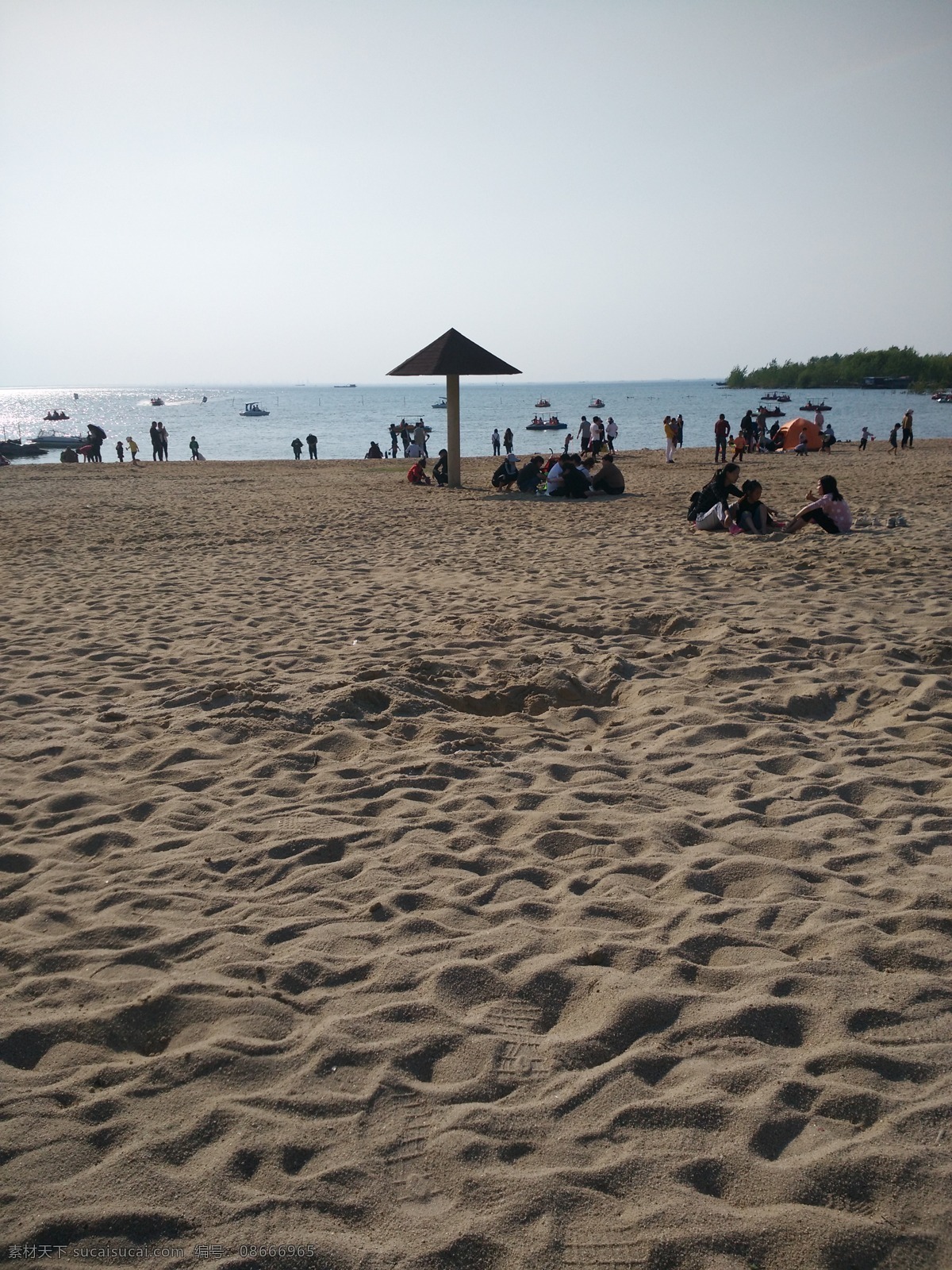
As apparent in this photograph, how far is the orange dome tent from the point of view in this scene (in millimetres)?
27547

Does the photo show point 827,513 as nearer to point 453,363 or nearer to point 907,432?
point 453,363

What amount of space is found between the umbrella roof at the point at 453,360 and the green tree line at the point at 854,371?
10508 centimetres

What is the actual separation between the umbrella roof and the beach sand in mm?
12619

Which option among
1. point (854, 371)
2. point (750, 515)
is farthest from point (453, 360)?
point (854, 371)

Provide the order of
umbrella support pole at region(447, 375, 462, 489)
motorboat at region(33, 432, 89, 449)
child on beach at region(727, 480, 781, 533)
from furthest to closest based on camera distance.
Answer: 1. motorboat at region(33, 432, 89, 449)
2. umbrella support pole at region(447, 375, 462, 489)
3. child on beach at region(727, 480, 781, 533)

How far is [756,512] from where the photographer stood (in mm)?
11453

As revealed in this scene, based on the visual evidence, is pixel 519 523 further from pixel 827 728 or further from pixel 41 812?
pixel 41 812

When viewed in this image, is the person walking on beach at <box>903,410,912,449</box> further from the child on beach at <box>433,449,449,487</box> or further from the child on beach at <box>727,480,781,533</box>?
the child on beach at <box>727,480,781,533</box>

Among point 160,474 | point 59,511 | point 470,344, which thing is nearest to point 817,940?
point 59,511

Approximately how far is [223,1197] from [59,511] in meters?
15.4

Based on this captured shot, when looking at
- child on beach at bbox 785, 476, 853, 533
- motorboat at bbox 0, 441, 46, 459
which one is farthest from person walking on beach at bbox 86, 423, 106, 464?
child on beach at bbox 785, 476, 853, 533

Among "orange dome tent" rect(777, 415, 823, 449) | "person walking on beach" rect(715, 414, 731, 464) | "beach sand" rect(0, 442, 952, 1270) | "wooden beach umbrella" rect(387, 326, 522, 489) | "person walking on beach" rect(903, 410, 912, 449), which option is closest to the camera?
"beach sand" rect(0, 442, 952, 1270)

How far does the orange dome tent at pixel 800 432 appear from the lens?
27547mm

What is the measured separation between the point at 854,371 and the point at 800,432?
348 ft
